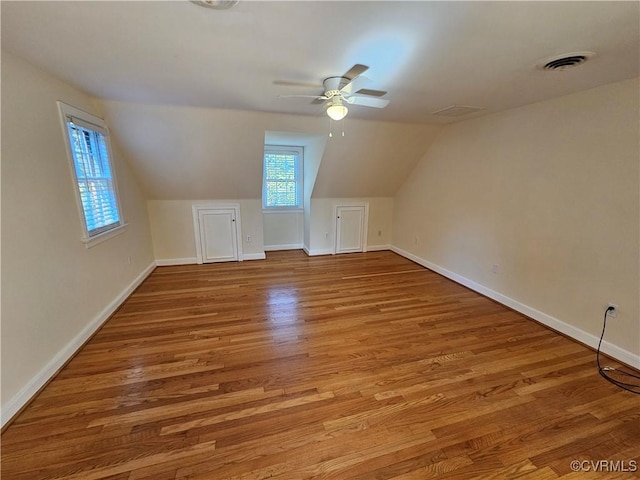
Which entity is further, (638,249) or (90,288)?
(90,288)

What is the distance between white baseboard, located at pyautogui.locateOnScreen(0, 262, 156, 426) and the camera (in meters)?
1.65

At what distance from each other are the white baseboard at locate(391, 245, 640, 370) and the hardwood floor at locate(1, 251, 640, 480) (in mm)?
115

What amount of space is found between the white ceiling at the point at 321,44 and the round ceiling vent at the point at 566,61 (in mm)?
57

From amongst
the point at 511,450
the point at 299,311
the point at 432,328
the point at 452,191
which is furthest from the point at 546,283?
the point at 299,311

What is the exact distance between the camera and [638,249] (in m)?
2.11

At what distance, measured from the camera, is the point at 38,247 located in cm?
193

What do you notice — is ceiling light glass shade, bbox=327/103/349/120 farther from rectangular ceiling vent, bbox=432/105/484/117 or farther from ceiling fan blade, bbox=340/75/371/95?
rectangular ceiling vent, bbox=432/105/484/117

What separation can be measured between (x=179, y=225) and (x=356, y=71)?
3.71 meters

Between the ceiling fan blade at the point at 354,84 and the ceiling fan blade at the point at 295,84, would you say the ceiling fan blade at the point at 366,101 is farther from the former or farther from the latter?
the ceiling fan blade at the point at 295,84

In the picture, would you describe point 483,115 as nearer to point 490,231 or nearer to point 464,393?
point 490,231

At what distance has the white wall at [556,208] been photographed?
7.14ft

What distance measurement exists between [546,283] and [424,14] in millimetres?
2736

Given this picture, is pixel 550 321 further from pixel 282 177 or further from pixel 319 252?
pixel 282 177

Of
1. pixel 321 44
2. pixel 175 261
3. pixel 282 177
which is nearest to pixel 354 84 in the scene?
pixel 321 44
